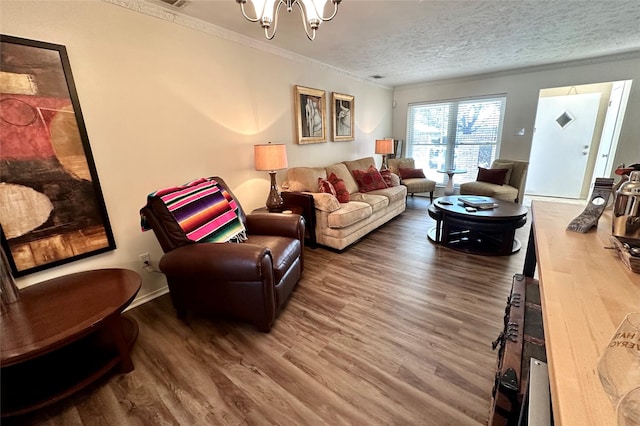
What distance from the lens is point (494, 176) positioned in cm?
441

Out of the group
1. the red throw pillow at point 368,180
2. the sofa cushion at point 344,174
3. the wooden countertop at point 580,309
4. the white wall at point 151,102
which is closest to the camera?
the wooden countertop at point 580,309

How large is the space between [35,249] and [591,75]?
667cm

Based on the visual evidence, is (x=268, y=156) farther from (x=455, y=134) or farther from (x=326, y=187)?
(x=455, y=134)

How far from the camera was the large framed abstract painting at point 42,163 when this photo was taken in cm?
161

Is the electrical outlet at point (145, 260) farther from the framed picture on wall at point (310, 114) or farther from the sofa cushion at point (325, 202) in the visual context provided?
the framed picture on wall at point (310, 114)

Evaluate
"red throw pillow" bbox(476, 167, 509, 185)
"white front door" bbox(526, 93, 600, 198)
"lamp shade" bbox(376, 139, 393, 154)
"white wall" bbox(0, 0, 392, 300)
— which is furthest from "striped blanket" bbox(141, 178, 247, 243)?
"white front door" bbox(526, 93, 600, 198)

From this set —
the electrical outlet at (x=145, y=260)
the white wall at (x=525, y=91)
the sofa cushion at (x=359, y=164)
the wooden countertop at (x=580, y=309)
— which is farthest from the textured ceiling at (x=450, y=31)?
the wooden countertop at (x=580, y=309)

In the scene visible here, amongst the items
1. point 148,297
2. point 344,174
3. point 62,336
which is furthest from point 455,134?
point 62,336

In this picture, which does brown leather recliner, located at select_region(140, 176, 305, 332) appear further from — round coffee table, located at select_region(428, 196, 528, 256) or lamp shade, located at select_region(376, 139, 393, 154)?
lamp shade, located at select_region(376, 139, 393, 154)

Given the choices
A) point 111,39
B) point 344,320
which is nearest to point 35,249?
point 111,39

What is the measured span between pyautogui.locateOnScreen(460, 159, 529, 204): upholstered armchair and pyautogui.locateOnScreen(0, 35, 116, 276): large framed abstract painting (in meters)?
4.69

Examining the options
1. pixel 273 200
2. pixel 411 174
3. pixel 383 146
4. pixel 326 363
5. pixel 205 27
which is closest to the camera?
pixel 326 363

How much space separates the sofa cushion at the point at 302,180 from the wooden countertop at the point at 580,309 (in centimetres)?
245

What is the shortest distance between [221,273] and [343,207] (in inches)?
70.2
